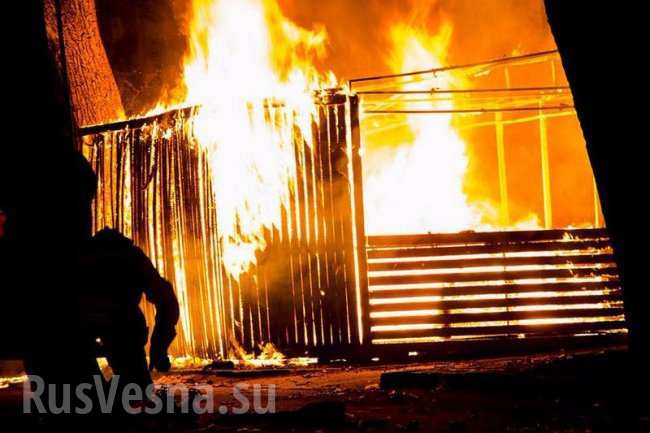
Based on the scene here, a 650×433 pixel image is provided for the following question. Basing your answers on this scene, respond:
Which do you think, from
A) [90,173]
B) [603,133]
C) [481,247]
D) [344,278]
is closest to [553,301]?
[481,247]

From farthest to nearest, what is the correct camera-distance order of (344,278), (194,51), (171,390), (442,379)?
(194,51), (344,278), (171,390), (442,379)

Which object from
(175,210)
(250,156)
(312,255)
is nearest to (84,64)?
(175,210)

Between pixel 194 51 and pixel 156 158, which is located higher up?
pixel 194 51

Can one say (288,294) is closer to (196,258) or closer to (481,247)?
(196,258)

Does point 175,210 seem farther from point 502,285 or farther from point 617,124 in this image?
point 617,124

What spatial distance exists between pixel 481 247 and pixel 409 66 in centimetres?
883

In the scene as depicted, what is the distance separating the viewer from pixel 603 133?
171 inches

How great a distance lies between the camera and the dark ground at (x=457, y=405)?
3746 millimetres

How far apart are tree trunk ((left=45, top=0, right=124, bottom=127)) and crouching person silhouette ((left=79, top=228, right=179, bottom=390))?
5.46 m

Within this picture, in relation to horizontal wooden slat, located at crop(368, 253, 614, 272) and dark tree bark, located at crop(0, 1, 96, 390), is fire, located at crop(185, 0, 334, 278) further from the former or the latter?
dark tree bark, located at crop(0, 1, 96, 390)

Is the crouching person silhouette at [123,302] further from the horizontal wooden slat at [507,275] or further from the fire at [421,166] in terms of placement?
the fire at [421,166]

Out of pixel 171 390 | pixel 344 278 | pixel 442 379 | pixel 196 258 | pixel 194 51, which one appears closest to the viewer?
pixel 442 379

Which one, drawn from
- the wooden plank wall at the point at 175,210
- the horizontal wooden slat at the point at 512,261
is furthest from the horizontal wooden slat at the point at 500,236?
the wooden plank wall at the point at 175,210

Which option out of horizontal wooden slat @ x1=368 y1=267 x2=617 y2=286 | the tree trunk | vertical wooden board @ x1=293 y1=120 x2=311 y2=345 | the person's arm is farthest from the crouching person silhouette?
the tree trunk
